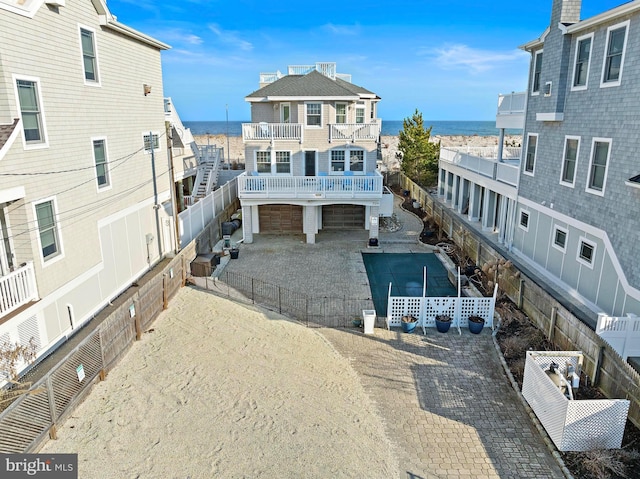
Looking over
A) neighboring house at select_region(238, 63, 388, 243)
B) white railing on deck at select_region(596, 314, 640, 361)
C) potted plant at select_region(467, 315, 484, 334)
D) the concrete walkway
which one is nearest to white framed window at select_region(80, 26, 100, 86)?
neighboring house at select_region(238, 63, 388, 243)

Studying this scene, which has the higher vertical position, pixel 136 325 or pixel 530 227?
pixel 530 227

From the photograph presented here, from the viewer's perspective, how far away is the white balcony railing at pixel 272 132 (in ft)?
83.2

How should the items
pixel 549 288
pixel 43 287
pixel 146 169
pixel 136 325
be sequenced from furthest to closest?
pixel 146 169, pixel 549 288, pixel 136 325, pixel 43 287

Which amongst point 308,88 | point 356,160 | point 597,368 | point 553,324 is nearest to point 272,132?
point 308,88

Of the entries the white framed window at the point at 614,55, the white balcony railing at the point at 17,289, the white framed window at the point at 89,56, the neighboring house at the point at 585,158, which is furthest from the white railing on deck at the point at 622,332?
the white framed window at the point at 89,56

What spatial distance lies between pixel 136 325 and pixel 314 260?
1054 cm

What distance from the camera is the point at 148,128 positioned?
18672mm

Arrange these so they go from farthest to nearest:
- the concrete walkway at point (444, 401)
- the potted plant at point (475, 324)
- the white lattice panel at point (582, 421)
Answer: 1. the potted plant at point (475, 324)
2. the concrete walkway at point (444, 401)
3. the white lattice panel at point (582, 421)

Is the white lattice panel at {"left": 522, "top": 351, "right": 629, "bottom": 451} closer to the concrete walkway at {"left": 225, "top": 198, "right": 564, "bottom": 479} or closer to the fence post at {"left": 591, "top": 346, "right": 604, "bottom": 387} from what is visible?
the concrete walkway at {"left": 225, "top": 198, "right": 564, "bottom": 479}

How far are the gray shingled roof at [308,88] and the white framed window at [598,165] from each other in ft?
44.8

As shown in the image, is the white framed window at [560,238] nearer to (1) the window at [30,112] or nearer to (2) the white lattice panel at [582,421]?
(2) the white lattice panel at [582,421]

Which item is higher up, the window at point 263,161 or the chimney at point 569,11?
the chimney at point 569,11

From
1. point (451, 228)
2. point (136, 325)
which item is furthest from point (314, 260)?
point (136, 325)

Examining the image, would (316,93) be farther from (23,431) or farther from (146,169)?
(23,431)
